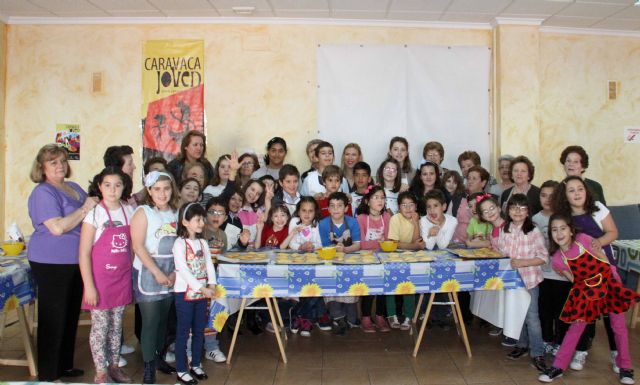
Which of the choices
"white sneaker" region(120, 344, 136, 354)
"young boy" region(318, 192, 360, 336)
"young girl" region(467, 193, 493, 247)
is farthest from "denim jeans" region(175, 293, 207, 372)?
"young girl" region(467, 193, 493, 247)

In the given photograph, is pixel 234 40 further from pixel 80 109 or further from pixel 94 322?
pixel 94 322

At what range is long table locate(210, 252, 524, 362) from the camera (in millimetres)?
3322

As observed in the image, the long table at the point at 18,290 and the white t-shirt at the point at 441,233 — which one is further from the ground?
the white t-shirt at the point at 441,233

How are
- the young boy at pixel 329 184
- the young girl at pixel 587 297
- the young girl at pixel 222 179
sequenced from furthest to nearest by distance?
the young girl at pixel 222 179 < the young boy at pixel 329 184 < the young girl at pixel 587 297

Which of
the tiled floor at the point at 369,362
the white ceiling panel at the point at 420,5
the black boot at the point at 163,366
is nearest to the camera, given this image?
the tiled floor at the point at 369,362

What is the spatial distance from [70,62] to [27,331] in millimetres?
3274

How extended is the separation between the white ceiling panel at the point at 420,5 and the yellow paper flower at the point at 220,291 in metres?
3.15

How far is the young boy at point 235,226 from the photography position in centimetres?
386

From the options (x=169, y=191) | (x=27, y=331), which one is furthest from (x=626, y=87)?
(x=27, y=331)

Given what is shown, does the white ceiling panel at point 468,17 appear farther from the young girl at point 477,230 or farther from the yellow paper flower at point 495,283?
the yellow paper flower at point 495,283

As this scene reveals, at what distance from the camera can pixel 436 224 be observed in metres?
3.97

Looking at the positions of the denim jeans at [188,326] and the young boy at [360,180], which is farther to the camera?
the young boy at [360,180]

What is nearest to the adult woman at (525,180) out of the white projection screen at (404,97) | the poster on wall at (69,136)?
the white projection screen at (404,97)

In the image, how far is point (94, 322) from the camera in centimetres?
303
